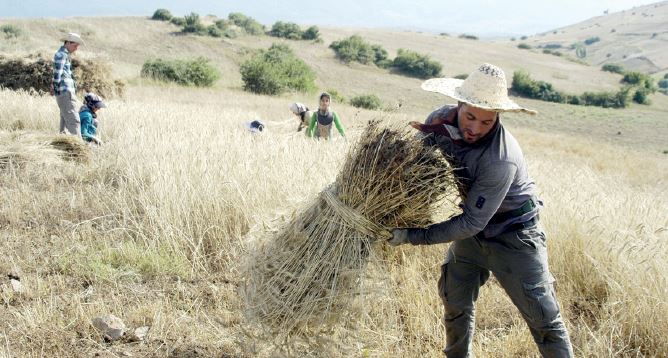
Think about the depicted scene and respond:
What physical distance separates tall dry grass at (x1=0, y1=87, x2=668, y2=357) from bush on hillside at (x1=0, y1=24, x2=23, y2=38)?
31.3m

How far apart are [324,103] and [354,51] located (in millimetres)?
36382

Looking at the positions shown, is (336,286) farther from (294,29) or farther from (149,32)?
(294,29)

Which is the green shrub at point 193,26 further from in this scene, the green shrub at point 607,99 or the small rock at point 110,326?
the small rock at point 110,326

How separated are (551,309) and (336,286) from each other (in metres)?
1.00

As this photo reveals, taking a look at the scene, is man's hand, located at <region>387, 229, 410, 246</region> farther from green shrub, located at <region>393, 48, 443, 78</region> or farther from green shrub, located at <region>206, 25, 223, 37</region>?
green shrub, located at <region>206, 25, 223, 37</region>

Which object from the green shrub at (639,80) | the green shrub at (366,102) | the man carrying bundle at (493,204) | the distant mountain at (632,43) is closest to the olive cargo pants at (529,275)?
the man carrying bundle at (493,204)

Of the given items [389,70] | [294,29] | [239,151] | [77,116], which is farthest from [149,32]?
[239,151]

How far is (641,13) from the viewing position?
521ft

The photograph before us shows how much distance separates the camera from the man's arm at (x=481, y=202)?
206cm

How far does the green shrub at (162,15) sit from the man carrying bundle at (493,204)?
47.7 m

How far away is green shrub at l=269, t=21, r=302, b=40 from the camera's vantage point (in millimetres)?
47531

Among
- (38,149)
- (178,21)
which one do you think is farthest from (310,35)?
(38,149)

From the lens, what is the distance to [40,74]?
13258 millimetres

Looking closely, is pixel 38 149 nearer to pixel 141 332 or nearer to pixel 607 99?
pixel 141 332
